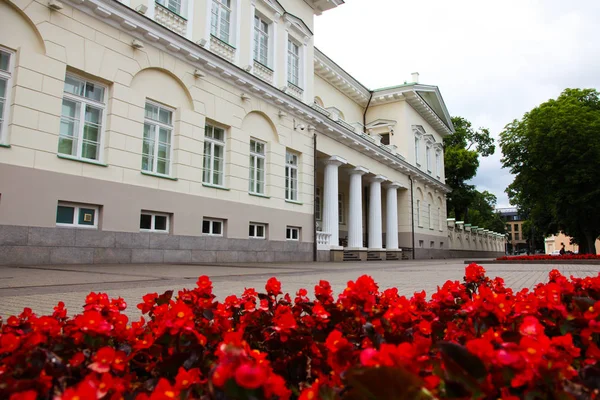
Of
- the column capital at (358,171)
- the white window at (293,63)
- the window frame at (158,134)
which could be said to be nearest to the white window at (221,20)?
the window frame at (158,134)

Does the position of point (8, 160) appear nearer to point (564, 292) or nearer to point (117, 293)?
point (117, 293)

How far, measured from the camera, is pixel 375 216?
2800cm

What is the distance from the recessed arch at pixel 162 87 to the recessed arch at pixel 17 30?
2685 mm

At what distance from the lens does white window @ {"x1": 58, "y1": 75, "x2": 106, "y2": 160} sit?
1124 centimetres

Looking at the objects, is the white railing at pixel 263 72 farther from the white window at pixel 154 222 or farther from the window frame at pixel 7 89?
the window frame at pixel 7 89

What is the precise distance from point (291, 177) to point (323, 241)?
3565 mm

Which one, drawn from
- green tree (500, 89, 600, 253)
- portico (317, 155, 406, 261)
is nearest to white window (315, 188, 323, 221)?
portico (317, 155, 406, 261)

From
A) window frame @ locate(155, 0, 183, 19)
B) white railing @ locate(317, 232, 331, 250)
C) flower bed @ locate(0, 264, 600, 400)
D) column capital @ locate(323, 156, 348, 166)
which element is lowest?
flower bed @ locate(0, 264, 600, 400)

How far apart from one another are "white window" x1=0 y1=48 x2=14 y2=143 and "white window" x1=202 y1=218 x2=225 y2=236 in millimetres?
6610

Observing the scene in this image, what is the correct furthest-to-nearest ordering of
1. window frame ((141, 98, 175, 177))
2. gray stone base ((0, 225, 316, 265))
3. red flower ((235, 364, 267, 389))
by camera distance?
window frame ((141, 98, 175, 177)) < gray stone base ((0, 225, 316, 265)) < red flower ((235, 364, 267, 389))

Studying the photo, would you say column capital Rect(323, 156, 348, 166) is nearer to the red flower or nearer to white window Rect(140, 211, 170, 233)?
white window Rect(140, 211, 170, 233)

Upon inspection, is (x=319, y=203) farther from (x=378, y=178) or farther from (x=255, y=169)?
(x=255, y=169)

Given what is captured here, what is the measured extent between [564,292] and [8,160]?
424 inches

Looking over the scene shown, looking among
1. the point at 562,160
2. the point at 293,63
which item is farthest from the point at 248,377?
the point at 562,160
